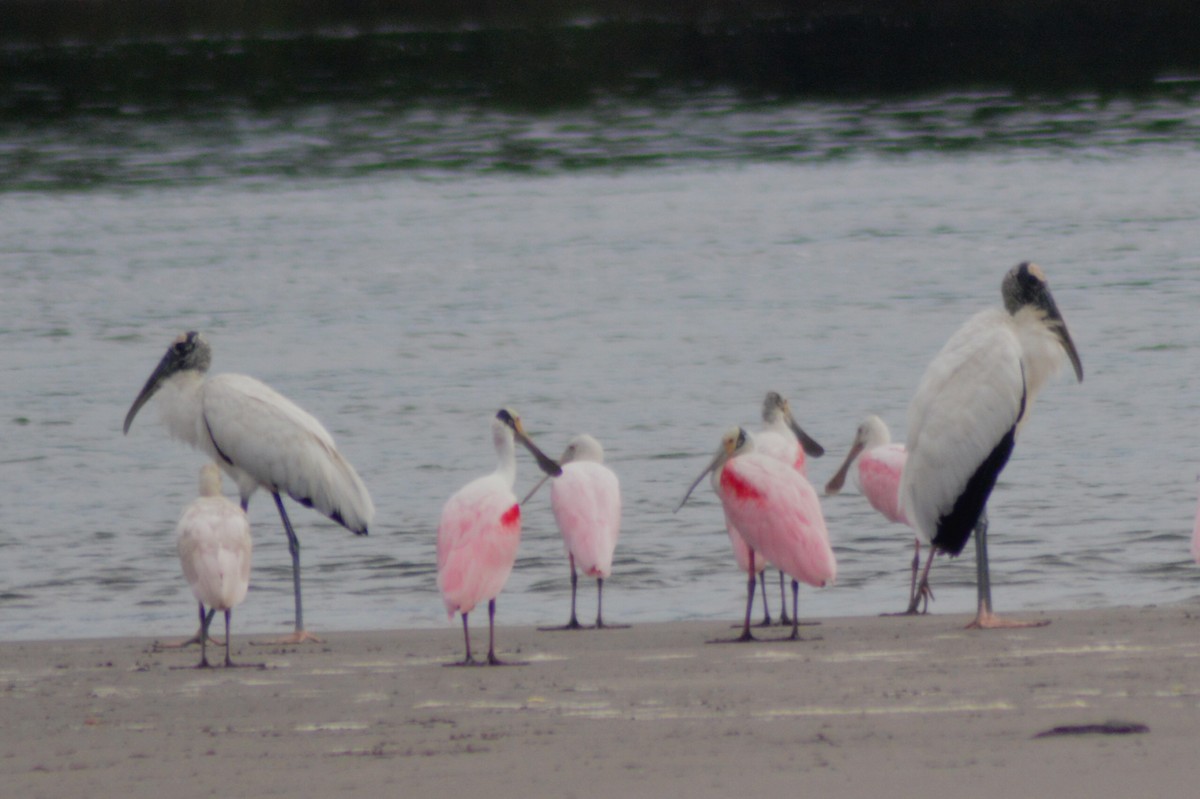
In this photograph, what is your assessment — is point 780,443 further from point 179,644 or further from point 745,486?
point 179,644

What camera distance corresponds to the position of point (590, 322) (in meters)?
23.5

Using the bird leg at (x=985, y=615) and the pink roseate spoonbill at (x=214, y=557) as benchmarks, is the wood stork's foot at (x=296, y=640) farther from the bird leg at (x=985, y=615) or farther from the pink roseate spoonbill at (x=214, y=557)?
the bird leg at (x=985, y=615)

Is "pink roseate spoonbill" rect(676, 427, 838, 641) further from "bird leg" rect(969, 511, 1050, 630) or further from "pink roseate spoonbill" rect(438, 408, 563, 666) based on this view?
"pink roseate spoonbill" rect(438, 408, 563, 666)

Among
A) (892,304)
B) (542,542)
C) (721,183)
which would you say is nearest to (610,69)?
(721,183)

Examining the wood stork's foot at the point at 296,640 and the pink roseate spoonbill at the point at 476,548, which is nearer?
the pink roseate spoonbill at the point at 476,548

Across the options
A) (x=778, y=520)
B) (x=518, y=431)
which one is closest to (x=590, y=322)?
(x=518, y=431)

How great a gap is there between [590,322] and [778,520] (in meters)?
14.3

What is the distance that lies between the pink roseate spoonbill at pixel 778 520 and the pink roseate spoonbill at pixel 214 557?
6.74 ft

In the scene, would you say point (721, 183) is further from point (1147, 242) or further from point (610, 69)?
point (610, 69)

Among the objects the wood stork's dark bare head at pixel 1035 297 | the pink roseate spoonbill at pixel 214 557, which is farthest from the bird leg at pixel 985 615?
the pink roseate spoonbill at pixel 214 557

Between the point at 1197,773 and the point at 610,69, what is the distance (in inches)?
2479

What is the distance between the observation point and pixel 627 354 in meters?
21.2

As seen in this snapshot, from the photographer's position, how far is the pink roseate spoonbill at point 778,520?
362 inches

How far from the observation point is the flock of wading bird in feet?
29.2
